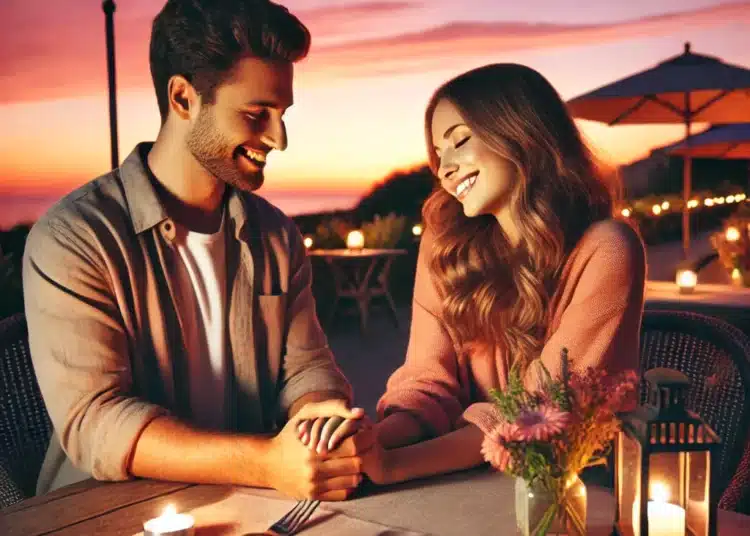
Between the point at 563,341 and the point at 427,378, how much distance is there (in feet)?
1.00

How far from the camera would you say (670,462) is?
1.07 meters

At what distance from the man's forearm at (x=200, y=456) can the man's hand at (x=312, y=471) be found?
21 millimetres

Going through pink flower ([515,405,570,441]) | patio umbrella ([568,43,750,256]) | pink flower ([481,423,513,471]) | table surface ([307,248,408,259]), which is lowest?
table surface ([307,248,408,259])

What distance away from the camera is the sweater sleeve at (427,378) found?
1.73 meters

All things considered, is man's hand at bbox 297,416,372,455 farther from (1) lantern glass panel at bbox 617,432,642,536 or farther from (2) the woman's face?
(2) the woman's face

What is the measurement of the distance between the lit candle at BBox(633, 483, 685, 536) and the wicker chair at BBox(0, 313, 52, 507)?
1321 mm

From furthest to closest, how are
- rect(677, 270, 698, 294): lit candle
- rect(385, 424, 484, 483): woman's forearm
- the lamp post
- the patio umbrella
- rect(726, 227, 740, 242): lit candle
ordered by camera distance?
the patio umbrella < rect(726, 227, 740, 242): lit candle < the lamp post < rect(677, 270, 698, 294): lit candle < rect(385, 424, 484, 483): woman's forearm

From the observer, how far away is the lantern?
3.41 ft

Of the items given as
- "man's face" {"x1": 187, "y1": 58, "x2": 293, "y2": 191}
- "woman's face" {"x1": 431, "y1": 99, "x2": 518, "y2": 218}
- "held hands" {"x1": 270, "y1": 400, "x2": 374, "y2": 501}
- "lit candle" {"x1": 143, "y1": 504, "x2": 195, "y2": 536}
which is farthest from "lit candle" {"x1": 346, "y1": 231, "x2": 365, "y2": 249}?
"lit candle" {"x1": 143, "y1": 504, "x2": 195, "y2": 536}

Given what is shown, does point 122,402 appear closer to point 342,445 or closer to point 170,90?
point 342,445

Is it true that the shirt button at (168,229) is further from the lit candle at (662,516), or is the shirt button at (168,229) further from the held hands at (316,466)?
the lit candle at (662,516)

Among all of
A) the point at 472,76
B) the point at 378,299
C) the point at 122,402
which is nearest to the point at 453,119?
the point at 472,76

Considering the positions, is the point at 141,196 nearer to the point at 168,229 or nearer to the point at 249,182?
the point at 168,229

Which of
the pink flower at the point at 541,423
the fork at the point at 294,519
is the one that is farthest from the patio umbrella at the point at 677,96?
the pink flower at the point at 541,423
